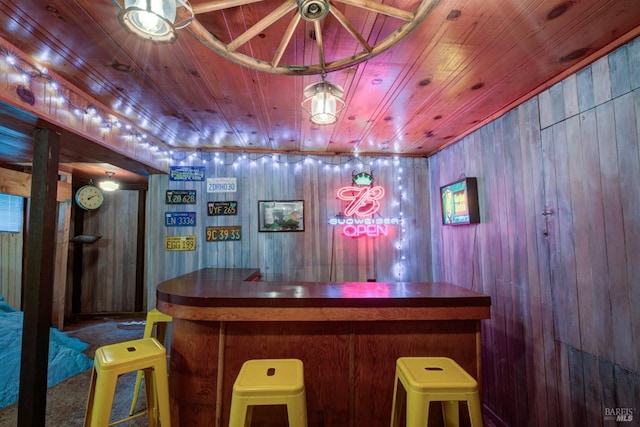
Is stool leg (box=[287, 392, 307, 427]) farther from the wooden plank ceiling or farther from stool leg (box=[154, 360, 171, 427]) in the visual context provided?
the wooden plank ceiling

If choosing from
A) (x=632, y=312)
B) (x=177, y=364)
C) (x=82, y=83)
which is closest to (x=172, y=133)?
(x=82, y=83)

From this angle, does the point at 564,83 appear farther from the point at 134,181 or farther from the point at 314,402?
the point at 134,181

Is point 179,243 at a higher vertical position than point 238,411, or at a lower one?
higher

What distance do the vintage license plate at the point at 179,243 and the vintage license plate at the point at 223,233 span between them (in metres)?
0.20

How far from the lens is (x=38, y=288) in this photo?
190cm

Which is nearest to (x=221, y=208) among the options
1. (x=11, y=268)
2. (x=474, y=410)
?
(x=474, y=410)

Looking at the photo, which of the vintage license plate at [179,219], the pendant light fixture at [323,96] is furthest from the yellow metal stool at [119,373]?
the vintage license plate at [179,219]

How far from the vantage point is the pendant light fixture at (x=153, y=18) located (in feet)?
3.05

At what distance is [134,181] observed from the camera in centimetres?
544

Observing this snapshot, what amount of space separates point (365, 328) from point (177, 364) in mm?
1305

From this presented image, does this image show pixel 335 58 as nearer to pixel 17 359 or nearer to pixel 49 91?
pixel 49 91

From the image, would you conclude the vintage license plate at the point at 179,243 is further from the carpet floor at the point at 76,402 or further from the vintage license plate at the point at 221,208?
the carpet floor at the point at 76,402

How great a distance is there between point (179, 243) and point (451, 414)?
10.5 feet

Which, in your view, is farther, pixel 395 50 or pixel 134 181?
pixel 134 181
